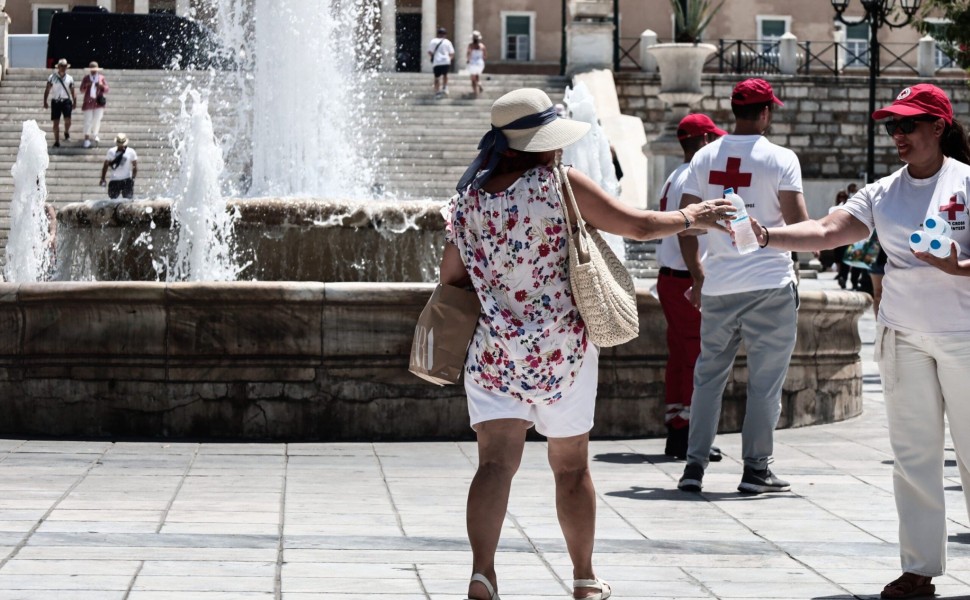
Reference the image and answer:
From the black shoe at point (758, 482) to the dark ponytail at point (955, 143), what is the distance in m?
2.21

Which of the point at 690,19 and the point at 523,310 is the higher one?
the point at 690,19

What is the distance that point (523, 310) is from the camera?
4.85m

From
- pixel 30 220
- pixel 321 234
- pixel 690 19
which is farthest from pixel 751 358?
pixel 690 19

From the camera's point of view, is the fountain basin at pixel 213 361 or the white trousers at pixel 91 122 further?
the white trousers at pixel 91 122

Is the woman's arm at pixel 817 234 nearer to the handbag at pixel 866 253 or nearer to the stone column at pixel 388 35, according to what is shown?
the handbag at pixel 866 253

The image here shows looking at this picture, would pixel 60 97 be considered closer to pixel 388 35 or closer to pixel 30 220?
pixel 30 220

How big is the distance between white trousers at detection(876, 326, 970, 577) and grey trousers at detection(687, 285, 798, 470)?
1795mm

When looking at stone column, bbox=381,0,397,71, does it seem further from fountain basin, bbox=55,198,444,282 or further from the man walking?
the man walking

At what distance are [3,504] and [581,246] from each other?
2.84m

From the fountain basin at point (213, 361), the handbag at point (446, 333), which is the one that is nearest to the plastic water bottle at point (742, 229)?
the handbag at point (446, 333)

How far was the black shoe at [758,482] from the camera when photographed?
7203 mm

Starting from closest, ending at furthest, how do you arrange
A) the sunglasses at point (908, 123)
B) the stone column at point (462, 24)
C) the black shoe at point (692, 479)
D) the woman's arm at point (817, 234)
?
the sunglasses at point (908, 123) → the woman's arm at point (817, 234) → the black shoe at point (692, 479) → the stone column at point (462, 24)

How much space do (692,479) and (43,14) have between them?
150 ft

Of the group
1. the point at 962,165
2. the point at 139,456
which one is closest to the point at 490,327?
the point at 962,165
